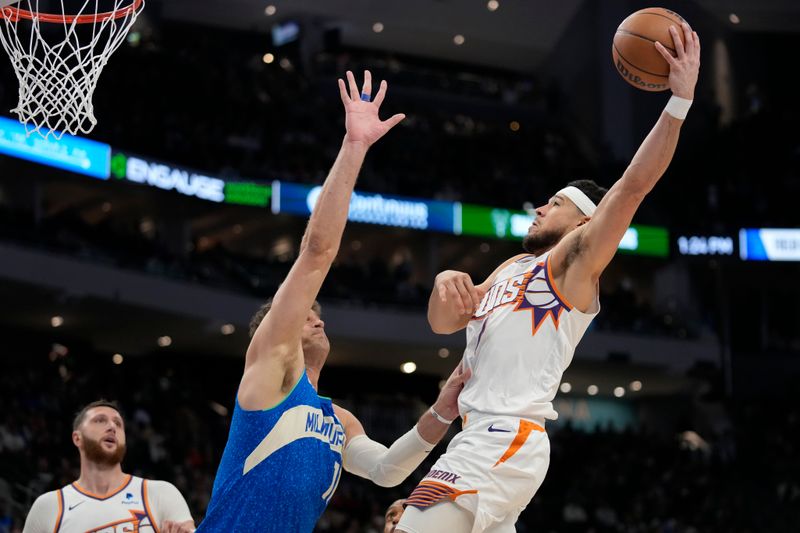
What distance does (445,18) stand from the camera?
3212 centimetres

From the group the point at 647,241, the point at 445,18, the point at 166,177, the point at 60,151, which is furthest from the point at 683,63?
the point at 445,18

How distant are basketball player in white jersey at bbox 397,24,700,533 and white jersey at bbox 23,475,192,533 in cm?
229

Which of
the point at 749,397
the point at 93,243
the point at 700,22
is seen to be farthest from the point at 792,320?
the point at 93,243

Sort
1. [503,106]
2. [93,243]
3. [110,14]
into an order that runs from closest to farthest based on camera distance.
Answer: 1. [110,14]
2. [93,243]
3. [503,106]

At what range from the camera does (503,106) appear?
33719 mm

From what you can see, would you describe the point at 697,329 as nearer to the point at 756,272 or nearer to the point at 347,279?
the point at 756,272

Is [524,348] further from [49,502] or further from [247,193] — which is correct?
[247,193]

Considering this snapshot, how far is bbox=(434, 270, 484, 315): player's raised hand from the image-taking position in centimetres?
473

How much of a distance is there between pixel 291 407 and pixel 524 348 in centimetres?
97

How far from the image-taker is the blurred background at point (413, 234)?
21859mm

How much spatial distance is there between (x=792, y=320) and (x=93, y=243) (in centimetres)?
1995

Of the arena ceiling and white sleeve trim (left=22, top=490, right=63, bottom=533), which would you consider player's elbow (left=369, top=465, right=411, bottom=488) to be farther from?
the arena ceiling

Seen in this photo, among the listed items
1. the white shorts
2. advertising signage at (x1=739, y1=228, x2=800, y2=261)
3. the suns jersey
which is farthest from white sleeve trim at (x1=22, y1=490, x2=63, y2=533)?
advertising signage at (x1=739, y1=228, x2=800, y2=261)

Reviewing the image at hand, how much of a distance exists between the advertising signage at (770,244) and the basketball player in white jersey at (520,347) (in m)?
25.6
